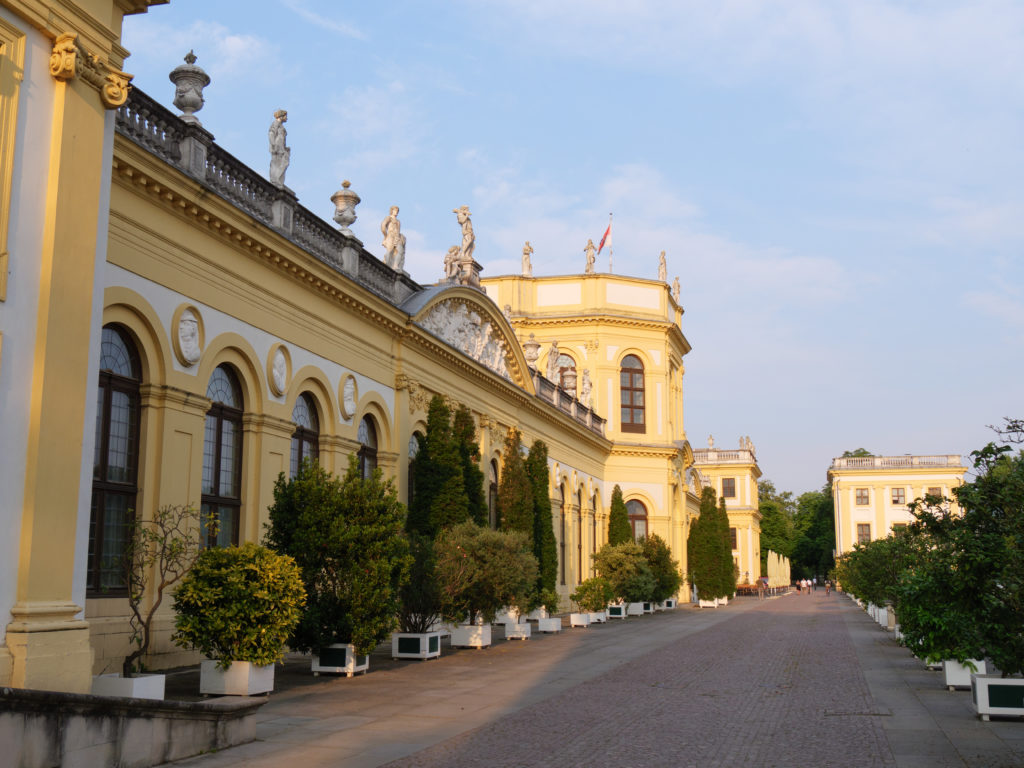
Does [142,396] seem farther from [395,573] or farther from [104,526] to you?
[395,573]

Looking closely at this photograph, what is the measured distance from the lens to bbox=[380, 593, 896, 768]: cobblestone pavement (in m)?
9.78

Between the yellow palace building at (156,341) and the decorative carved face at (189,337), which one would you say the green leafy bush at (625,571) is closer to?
the yellow palace building at (156,341)

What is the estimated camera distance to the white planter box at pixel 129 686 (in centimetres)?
1006

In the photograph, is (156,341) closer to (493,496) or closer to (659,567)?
(493,496)

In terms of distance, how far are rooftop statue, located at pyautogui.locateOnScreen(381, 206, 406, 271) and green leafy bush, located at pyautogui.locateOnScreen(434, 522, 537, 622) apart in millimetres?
7044

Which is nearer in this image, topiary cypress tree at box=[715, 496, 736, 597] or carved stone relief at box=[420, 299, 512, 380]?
carved stone relief at box=[420, 299, 512, 380]

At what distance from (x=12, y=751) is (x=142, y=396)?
8.28 metres

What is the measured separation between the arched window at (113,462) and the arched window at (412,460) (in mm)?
10466

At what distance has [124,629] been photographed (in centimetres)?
1412

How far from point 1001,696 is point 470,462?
53.0 ft

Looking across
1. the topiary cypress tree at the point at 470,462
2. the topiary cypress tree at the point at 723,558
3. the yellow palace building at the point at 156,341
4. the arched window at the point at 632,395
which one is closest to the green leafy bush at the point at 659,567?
the yellow palace building at the point at 156,341

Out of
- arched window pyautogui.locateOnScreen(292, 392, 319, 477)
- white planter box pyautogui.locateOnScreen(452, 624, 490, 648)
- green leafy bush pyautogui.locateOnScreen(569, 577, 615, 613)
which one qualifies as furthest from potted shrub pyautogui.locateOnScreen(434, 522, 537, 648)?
green leafy bush pyautogui.locateOnScreen(569, 577, 615, 613)

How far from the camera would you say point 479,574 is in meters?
20.8

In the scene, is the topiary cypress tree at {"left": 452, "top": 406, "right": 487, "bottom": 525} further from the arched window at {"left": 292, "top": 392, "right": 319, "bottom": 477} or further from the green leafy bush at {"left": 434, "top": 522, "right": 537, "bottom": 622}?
the arched window at {"left": 292, "top": 392, "right": 319, "bottom": 477}
